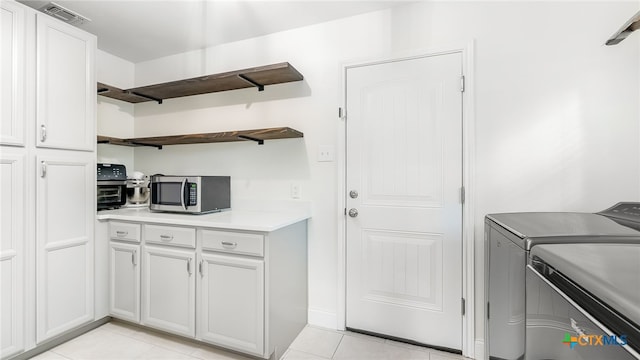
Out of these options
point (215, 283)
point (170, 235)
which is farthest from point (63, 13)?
point (215, 283)

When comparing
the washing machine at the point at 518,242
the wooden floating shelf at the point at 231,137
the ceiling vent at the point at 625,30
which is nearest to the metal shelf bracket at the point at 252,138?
the wooden floating shelf at the point at 231,137

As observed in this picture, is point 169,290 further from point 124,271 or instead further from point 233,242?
point 233,242

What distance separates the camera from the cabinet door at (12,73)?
1.62 m

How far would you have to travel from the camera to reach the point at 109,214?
83.8 inches

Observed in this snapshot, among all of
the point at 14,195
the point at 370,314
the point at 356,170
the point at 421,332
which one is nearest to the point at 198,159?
the point at 14,195

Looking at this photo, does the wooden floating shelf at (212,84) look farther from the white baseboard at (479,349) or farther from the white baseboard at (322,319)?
the white baseboard at (479,349)

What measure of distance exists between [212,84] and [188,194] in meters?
0.92

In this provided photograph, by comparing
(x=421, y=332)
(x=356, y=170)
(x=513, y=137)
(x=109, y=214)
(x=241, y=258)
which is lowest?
(x=421, y=332)

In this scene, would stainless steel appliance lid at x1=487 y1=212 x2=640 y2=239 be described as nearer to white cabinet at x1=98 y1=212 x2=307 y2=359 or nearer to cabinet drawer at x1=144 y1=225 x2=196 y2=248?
white cabinet at x1=98 y1=212 x2=307 y2=359

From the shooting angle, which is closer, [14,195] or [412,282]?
[14,195]

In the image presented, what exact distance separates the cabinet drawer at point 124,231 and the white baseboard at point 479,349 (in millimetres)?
2440

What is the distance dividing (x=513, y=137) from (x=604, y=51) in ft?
2.05

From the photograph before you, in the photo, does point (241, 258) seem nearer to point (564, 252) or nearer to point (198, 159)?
point (198, 159)

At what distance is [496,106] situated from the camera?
1729 millimetres
